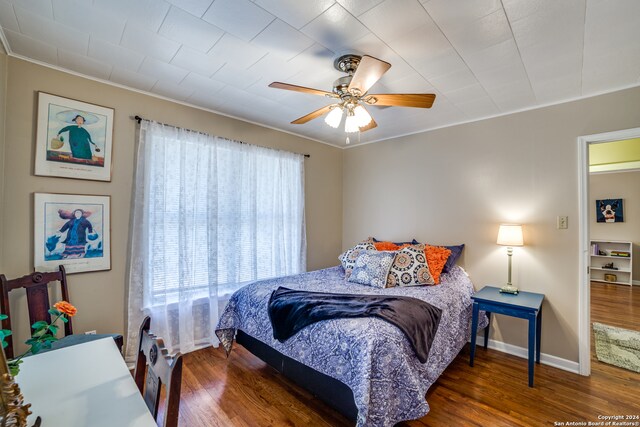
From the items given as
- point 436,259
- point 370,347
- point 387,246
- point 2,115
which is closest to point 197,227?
point 2,115

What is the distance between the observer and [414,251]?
9.94 ft

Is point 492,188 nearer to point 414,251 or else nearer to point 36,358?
point 414,251

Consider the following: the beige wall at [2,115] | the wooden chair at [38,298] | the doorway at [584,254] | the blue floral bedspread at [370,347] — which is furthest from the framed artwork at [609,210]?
the beige wall at [2,115]

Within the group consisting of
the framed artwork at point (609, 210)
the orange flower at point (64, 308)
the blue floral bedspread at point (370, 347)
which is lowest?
the blue floral bedspread at point (370, 347)

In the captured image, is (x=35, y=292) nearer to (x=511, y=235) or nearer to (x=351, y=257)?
(x=351, y=257)

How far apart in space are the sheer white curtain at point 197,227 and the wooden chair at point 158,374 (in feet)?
5.57

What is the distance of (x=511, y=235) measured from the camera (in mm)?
2797

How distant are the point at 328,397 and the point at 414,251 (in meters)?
1.69

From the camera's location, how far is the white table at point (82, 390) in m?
0.89

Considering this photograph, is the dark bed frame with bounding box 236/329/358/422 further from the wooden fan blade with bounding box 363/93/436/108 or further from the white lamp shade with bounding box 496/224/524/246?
the white lamp shade with bounding box 496/224/524/246

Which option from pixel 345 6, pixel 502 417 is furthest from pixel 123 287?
pixel 502 417

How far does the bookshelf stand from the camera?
5.73 meters

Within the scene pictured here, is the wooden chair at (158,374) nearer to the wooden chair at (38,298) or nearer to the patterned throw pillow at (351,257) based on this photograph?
the wooden chair at (38,298)

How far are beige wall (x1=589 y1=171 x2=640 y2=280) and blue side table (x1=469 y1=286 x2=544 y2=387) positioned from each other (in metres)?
4.45
